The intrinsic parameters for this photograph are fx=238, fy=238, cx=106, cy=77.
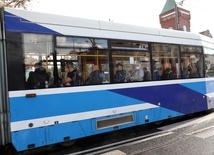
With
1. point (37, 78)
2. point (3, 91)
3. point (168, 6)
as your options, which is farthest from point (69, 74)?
point (168, 6)

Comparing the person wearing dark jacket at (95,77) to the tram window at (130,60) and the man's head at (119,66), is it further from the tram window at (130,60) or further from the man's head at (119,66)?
the man's head at (119,66)

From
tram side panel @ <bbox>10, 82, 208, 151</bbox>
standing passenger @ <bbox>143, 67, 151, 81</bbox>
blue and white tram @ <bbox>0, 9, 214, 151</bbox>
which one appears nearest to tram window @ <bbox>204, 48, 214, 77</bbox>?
blue and white tram @ <bbox>0, 9, 214, 151</bbox>

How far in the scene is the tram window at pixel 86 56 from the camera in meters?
5.55

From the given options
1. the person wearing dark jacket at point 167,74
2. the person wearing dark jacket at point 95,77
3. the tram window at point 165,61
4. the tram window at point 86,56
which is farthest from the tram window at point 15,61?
the person wearing dark jacket at point 167,74

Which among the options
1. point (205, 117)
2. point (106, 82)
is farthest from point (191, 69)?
point (106, 82)

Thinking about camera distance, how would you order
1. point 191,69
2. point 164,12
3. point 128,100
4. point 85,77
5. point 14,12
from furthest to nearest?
point 164,12 → point 191,69 → point 128,100 → point 85,77 → point 14,12

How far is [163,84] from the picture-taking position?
748cm

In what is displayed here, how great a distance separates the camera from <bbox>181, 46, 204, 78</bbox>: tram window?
8.26 m

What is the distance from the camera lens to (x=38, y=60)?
522 centimetres

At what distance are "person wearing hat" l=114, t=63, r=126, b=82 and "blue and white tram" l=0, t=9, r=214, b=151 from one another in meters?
0.12

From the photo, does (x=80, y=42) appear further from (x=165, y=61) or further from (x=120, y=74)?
(x=165, y=61)

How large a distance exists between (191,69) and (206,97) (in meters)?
1.29

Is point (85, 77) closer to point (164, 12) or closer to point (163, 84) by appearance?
point (163, 84)

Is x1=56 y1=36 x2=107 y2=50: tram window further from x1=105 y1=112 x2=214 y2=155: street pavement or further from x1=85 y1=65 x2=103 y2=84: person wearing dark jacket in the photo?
x1=105 y1=112 x2=214 y2=155: street pavement
